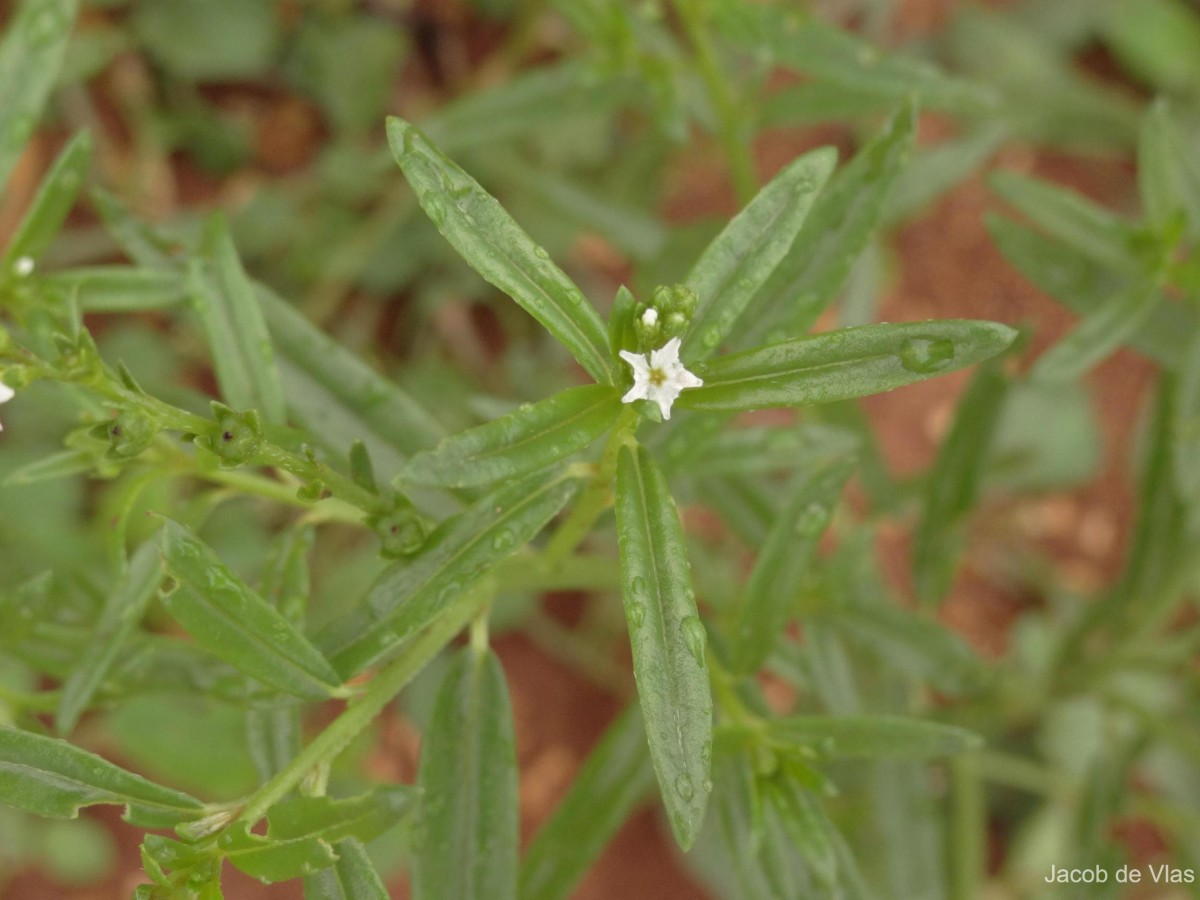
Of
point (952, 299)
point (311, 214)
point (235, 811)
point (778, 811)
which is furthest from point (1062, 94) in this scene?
point (235, 811)

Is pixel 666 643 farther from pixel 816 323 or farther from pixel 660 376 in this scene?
pixel 816 323

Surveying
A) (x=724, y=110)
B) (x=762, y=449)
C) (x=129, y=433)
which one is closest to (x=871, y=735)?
(x=762, y=449)

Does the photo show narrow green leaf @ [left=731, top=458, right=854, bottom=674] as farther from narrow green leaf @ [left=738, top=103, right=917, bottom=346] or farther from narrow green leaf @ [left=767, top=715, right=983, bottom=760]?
narrow green leaf @ [left=738, top=103, right=917, bottom=346]

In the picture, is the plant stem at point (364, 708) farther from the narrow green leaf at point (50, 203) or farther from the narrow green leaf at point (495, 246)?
the narrow green leaf at point (50, 203)

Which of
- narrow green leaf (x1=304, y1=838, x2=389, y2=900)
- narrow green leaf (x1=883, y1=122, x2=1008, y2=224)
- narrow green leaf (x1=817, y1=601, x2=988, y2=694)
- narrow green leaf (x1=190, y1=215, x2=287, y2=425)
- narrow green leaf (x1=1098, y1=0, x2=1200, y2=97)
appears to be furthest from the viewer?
narrow green leaf (x1=1098, y1=0, x2=1200, y2=97)

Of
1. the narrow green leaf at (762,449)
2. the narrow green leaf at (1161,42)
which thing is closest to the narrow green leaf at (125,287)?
the narrow green leaf at (762,449)

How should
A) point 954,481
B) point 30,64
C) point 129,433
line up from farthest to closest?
point 954,481
point 30,64
point 129,433

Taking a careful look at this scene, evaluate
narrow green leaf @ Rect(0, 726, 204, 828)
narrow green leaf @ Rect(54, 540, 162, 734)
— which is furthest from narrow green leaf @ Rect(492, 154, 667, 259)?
narrow green leaf @ Rect(0, 726, 204, 828)
